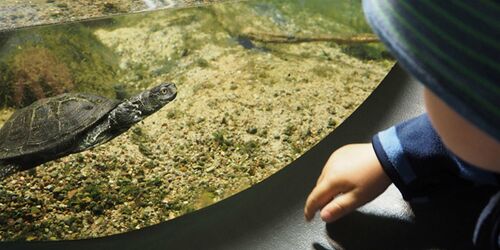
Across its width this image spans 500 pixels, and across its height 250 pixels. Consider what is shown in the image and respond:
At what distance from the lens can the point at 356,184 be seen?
27.2 inches

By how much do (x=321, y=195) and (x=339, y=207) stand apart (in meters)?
0.04

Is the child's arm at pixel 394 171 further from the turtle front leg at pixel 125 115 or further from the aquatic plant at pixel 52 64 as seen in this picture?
the aquatic plant at pixel 52 64

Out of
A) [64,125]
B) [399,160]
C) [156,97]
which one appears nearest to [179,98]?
[156,97]

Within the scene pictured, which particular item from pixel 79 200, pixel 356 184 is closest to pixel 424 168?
pixel 356 184

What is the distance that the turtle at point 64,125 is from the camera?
0.92 meters

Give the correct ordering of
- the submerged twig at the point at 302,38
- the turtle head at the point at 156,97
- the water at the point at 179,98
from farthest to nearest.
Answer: the submerged twig at the point at 302,38 → the turtle head at the point at 156,97 → the water at the point at 179,98

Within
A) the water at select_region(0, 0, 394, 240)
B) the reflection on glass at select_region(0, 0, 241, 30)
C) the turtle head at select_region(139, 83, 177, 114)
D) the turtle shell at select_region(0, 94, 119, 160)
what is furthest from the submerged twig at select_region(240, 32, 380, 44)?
the turtle shell at select_region(0, 94, 119, 160)

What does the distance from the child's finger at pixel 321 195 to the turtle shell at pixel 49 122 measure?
442 mm

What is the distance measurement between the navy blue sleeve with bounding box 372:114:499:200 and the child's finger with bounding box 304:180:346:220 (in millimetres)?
85

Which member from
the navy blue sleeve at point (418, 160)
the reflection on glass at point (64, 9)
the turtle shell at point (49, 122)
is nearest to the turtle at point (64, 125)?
the turtle shell at point (49, 122)

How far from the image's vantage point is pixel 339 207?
700mm

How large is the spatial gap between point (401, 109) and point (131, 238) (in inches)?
19.8

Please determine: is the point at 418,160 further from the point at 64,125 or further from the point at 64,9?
the point at 64,9

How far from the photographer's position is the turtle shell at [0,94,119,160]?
36.8 inches
